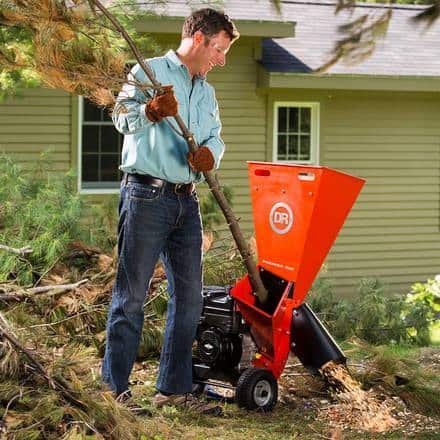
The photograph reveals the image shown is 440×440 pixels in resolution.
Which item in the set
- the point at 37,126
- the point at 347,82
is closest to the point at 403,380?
the point at 37,126

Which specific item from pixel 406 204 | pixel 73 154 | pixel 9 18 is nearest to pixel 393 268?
pixel 406 204

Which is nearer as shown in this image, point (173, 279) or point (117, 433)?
point (117, 433)

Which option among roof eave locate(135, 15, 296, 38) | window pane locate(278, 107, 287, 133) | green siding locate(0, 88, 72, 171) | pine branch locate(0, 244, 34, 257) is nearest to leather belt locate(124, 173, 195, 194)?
pine branch locate(0, 244, 34, 257)

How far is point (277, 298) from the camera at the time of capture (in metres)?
5.89

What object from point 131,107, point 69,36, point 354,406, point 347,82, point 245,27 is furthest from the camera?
point 347,82

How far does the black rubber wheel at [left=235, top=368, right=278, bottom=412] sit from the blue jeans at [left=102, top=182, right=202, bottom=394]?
289 mm

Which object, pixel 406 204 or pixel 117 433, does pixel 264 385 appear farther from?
pixel 406 204

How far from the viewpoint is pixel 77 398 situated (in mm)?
4473

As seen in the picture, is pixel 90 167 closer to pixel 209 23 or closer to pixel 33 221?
pixel 33 221

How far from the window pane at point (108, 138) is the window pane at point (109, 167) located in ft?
0.28

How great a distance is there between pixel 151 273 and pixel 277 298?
899mm

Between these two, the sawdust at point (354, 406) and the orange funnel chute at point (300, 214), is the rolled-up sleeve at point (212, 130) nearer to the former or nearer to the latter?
the orange funnel chute at point (300, 214)

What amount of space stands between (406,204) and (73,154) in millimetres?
5056

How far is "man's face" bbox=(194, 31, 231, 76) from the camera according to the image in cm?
525
